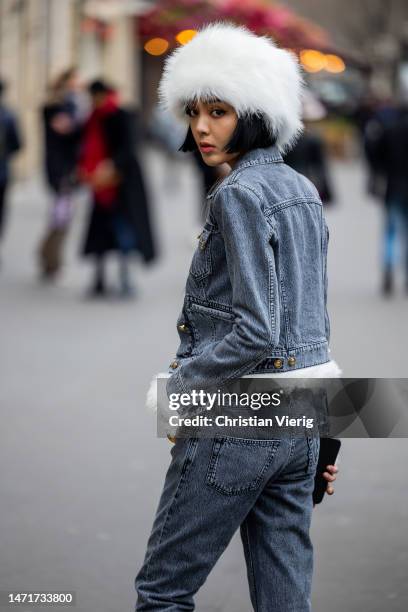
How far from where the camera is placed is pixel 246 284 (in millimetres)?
2564

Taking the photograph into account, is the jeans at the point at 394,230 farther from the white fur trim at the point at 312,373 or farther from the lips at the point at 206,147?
the lips at the point at 206,147

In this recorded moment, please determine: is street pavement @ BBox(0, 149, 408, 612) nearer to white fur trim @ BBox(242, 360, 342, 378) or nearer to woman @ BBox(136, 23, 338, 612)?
woman @ BBox(136, 23, 338, 612)

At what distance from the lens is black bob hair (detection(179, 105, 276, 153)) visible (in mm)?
2766

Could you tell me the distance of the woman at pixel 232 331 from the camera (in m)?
A: 2.68

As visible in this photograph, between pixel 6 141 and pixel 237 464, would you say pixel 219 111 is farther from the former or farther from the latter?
pixel 6 141

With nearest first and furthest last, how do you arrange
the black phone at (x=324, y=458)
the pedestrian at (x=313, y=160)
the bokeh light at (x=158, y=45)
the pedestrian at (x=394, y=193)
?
1. the black phone at (x=324, y=458)
2. the pedestrian at (x=313, y=160)
3. the pedestrian at (x=394, y=193)
4. the bokeh light at (x=158, y=45)

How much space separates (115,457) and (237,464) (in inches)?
125

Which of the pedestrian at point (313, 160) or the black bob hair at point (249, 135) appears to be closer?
the black bob hair at point (249, 135)

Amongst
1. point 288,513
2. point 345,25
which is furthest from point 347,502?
point 345,25

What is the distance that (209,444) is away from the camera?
2725mm

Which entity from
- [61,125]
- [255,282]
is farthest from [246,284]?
[61,125]

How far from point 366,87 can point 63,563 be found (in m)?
39.2

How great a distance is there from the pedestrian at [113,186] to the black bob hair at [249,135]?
751 centimetres

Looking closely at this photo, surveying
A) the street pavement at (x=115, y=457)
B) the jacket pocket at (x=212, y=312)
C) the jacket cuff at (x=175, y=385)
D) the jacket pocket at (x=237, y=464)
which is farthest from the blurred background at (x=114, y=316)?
the jacket pocket at (x=237, y=464)
